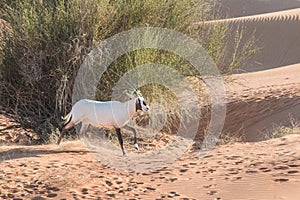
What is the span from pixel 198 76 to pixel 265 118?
3716 mm

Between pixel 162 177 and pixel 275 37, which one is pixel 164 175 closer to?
pixel 162 177

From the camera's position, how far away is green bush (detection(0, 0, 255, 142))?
11.3 m

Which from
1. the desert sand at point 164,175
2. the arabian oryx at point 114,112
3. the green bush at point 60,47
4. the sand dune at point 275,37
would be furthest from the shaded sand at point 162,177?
the sand dune at point 275,37

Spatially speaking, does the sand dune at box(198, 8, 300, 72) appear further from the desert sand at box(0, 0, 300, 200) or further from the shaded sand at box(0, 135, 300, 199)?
the shaded sand at box(0, 135, 300, 199)

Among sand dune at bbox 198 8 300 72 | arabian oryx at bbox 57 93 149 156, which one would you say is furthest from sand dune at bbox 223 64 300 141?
sand dune at bbox 198 8 300 72

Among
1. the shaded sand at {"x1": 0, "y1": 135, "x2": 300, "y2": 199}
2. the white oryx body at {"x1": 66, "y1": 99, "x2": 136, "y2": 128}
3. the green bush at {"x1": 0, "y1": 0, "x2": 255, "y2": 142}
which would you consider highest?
the green bush at {"x1": 0, "y1": 0, "x2": 255, "y2": 142}

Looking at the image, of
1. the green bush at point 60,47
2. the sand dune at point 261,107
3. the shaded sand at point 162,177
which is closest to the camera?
the shaded sand at point 162,177

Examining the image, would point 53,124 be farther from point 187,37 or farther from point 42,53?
point 187,37

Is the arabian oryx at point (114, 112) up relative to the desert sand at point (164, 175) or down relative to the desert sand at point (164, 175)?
up

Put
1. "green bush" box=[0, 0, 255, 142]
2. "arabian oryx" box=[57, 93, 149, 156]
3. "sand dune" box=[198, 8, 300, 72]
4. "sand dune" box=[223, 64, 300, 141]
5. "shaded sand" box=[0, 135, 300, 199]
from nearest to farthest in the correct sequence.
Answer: "shaded sand" box=[0, 135, 300, 199], "arabian oryx" box=[57, 93, 149, 156], "green bush" box=[0, 0, 255, 142], "sand dune" box=[223, 64, 300, 141], "sand dune" box=[198, 8, 300, 72]

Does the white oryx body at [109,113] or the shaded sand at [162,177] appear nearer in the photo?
the shaded sand at [162,177]

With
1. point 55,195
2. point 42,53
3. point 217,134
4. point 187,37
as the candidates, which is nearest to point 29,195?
point 55,195

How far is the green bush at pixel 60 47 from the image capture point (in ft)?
37.0

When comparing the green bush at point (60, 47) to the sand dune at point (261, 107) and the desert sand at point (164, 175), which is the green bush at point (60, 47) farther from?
the sand dune at point (261, 107)
